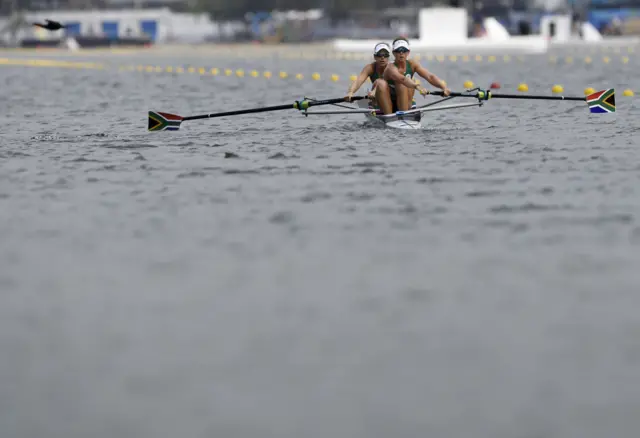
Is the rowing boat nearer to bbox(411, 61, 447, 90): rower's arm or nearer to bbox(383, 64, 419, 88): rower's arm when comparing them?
bbox(411, 61, 447, 90): rower's arm

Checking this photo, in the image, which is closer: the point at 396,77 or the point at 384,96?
the point at 396,77

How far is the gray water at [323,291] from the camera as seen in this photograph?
712cm

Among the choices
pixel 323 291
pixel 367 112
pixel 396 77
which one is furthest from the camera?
pixel 367 112

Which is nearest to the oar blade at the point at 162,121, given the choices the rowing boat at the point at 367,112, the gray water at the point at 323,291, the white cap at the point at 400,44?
the rowing boat at the point at 367,112

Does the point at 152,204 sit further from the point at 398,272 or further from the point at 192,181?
the point at 398,272

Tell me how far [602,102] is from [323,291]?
15.2 metres

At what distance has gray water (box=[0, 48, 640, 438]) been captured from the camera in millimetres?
7125

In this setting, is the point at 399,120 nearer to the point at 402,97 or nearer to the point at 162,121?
the point at 402,97

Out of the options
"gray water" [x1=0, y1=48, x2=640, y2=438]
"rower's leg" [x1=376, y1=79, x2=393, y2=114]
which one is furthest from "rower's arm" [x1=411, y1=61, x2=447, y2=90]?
"gray water" [x1=0, y1=48, x2=640, y2=438]

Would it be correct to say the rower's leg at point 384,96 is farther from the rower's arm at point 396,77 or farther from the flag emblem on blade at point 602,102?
the flag emblem on blade at point 602,102

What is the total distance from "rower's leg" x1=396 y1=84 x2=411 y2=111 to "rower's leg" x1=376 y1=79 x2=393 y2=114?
0.48 feet

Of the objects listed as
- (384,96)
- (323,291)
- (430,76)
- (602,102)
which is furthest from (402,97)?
(323,291)

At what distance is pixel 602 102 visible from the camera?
78.5ft

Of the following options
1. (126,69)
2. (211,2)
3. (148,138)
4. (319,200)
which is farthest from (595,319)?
(211,2)
